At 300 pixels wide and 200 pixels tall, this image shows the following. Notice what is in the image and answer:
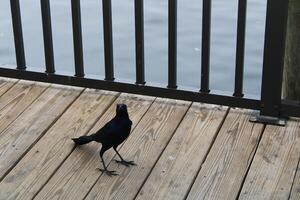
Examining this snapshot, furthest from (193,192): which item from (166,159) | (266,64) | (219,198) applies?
Result: (266,64)

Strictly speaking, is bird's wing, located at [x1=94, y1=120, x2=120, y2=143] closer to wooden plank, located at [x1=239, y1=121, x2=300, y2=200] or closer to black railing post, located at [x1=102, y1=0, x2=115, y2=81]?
wooden plank, located at [x1=239, y1=121, x2=300, y2=200]

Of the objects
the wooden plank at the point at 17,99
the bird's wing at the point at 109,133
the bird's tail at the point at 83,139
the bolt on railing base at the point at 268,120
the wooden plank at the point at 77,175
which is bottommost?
the wooden plank at the point at 77,175

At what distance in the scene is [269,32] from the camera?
312cm

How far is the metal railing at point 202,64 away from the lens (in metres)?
3.13

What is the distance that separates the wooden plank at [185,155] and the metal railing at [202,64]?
120mm

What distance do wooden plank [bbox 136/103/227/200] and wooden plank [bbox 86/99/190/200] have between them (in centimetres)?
3

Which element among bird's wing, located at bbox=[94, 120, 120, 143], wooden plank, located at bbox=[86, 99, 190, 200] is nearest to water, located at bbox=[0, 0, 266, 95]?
wooden plank, located at bbox=[86, 99, 190, 200]

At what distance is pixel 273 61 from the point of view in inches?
125

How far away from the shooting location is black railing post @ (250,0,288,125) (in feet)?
10.1

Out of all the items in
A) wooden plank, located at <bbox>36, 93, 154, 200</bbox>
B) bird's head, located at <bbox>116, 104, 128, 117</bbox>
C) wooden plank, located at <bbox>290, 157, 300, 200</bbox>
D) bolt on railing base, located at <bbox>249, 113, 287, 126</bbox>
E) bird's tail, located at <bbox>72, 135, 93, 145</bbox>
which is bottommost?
wooden plank, located at <bbox>36, 93, 154, 200</bbox>

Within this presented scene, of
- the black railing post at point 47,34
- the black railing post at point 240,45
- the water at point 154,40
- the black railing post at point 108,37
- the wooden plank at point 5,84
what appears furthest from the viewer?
the water at point 154,40

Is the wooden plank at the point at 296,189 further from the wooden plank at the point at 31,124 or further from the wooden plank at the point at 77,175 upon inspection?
the wooden plank at the point at 31,124

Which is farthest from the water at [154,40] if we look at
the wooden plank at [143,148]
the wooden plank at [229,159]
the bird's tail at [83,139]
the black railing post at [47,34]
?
the bird's tail at [83,139]

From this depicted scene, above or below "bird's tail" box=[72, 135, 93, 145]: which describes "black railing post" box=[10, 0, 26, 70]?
above
